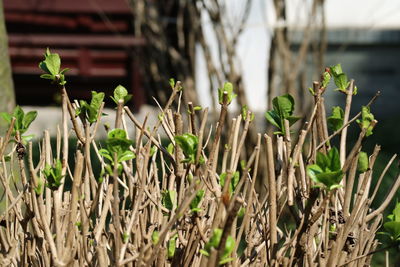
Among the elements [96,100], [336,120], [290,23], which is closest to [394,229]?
[336,120]

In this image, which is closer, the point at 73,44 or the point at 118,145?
the point at 118,145

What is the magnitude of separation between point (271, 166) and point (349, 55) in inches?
292

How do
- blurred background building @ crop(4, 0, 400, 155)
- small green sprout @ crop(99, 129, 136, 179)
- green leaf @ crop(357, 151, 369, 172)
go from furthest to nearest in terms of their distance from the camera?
blurred background building @ crop(4, 0, 400, 155)
green leaf @ crop(357, 151, 369, 172)
small green sprout @ crop(99, 129, 136, 179)

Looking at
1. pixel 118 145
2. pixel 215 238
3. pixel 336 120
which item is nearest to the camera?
pixel 215 238

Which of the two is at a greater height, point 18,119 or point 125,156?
point 18,119

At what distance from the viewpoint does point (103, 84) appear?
1021 centimetres

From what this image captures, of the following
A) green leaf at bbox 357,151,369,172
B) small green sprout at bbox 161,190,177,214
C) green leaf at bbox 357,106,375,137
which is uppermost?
green leaf at bbox 357,106,375,137

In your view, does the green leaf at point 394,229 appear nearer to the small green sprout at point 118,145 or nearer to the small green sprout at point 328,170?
the small green sprout at point 328,170

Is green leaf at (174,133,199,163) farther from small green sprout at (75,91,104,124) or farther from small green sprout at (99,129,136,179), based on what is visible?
small green sprout at (75,91,104,124)

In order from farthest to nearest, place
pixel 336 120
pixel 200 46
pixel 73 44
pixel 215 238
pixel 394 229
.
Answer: pixel 73 44 < pixel 200 46 < pixel 336 120 < pixel 394 229 < pixel 215 238

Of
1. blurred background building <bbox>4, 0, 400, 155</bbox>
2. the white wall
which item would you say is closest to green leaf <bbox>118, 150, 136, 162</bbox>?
blurred background building <bbox>4, 0, 400, 155</bbox>

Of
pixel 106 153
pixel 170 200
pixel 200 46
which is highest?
pixel 200 46

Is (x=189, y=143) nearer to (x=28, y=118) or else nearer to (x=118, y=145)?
(x=118, y=145)

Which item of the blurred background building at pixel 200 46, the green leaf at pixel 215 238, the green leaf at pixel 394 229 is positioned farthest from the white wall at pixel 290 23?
the green leaf at pixel 215 238
